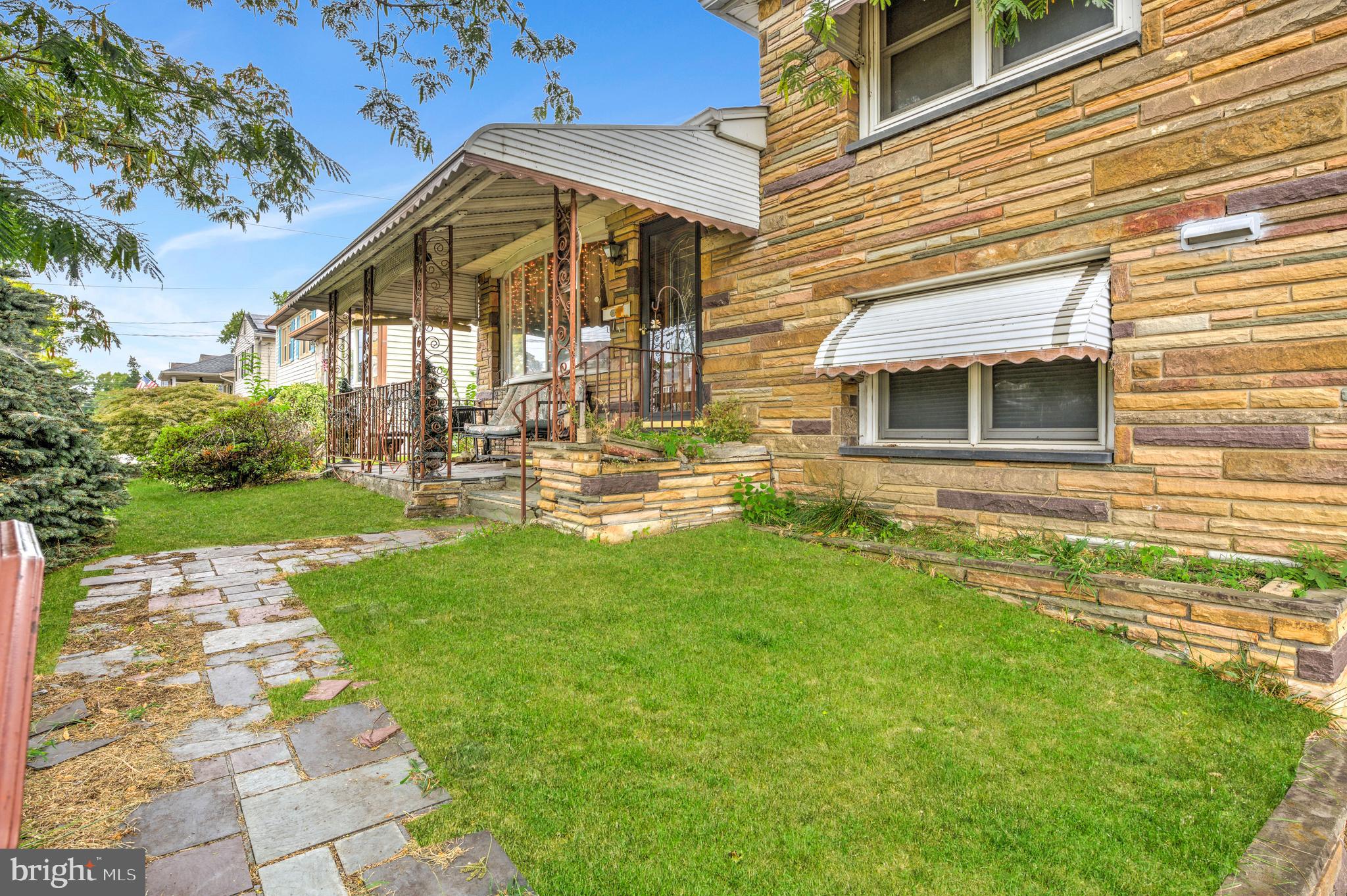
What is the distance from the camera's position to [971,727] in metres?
2.52

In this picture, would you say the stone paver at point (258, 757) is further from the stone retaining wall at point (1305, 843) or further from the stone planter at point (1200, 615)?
the stone planter at point (1200, 615)

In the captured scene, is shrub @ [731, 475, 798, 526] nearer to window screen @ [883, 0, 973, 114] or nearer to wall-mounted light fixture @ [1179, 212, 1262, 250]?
wall-mounted light fixture @ [1179, 212, 1262, 250]

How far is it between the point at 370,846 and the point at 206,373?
40.5m

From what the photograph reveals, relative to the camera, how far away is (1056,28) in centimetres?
425

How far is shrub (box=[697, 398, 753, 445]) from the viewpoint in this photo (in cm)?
596

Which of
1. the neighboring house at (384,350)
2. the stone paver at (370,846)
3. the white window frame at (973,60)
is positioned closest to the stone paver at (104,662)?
the stone paver at (370,846)

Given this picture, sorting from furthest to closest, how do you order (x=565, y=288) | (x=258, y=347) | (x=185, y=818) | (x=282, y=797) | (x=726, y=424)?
(x=258, y=347) < (x=726, y=424) < (x=565, y=288) < (x=282, y=797) < (x=185, y=818)

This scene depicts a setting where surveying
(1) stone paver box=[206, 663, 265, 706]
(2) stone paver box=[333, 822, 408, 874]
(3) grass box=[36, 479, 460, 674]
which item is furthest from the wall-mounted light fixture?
(3) grass box=[36, 479, 460, 674]

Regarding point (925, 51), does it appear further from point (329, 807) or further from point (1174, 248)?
point (329, 807)

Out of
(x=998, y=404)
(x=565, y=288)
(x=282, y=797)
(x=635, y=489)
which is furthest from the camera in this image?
(x=565, y=288)

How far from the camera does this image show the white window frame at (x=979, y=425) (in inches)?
157

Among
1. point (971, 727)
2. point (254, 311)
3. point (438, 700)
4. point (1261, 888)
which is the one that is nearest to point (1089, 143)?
point (971, 727)

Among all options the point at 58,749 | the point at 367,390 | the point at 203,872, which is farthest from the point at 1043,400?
the point at 367,390

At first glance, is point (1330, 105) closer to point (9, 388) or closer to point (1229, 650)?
point (1229, 650)
